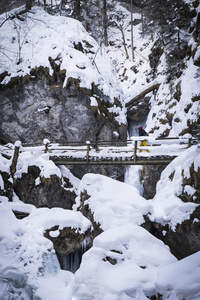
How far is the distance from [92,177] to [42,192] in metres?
3.88

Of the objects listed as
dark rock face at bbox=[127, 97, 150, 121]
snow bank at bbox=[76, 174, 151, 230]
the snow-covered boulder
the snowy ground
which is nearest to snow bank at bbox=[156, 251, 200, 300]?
the snowy ground

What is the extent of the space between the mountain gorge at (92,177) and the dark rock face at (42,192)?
5 cm

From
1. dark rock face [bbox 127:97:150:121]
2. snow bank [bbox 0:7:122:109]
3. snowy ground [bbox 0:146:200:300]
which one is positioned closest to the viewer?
snowy ground [bbox 0:146:200:300]

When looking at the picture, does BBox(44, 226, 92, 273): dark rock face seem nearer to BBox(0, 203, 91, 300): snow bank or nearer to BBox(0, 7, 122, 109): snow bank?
BBox(0, 203, 91, 300): snow bank

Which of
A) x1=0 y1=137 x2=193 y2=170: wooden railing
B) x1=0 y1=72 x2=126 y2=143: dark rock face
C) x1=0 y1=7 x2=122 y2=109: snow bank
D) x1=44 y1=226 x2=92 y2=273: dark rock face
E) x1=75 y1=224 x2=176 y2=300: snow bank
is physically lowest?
x1=44 y1=226 x2=92 y2=273: dark rock face

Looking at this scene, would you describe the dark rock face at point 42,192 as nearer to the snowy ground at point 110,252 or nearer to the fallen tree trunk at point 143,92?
the snowy ground at point 110,252

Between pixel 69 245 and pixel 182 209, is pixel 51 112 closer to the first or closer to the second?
pixel 69 245

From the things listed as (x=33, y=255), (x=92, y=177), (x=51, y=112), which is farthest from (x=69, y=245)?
(x=51, y=112)

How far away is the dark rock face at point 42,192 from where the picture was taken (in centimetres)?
1177

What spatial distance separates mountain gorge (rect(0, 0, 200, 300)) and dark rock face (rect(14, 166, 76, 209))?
0.05m

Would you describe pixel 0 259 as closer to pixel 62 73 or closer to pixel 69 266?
pixel 69 266

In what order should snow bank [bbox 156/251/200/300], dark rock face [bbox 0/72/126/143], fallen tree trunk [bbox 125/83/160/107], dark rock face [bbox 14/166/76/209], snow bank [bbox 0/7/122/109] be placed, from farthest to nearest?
fallen tree trunk [bbox 125/83/160/107]
snow bank [bbox 0/7/122/109]
dark rock face [bbox 0/72/126/143]
dark rock face [bbox 14/166/76/209]
snow bank [bbox 156/251/200/300]

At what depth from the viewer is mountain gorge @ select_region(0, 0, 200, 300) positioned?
4.67 meters

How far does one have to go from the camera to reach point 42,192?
11.8 m
